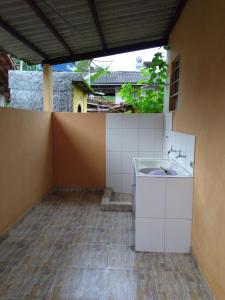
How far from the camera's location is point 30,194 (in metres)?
3.57

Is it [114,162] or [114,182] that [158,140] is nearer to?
[114,162]

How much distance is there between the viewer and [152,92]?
4.44 metres

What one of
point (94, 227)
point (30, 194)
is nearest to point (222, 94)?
point (94, 227)

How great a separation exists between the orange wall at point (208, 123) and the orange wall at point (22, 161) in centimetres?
203

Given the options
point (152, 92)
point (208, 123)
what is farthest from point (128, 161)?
point (208, 123)

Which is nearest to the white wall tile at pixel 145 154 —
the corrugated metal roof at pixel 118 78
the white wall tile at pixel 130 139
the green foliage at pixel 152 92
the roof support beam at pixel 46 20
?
the white wall tile at pixel 130 139

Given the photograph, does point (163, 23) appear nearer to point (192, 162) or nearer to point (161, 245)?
point (192, 162)

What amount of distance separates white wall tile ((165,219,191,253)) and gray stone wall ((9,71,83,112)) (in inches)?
169

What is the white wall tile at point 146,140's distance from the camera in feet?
14.0

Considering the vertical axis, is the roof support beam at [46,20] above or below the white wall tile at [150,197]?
above

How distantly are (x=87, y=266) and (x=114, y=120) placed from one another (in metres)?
2.56

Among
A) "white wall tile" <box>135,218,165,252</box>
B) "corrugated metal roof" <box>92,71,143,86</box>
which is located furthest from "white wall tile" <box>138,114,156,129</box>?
"corrugated metal roof" <box>92,71,143,86</box>

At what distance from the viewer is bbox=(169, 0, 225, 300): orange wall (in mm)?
1724

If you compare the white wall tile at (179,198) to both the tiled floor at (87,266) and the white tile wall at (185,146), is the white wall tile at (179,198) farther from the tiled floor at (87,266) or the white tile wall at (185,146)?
the tiled floor at (87,266)
